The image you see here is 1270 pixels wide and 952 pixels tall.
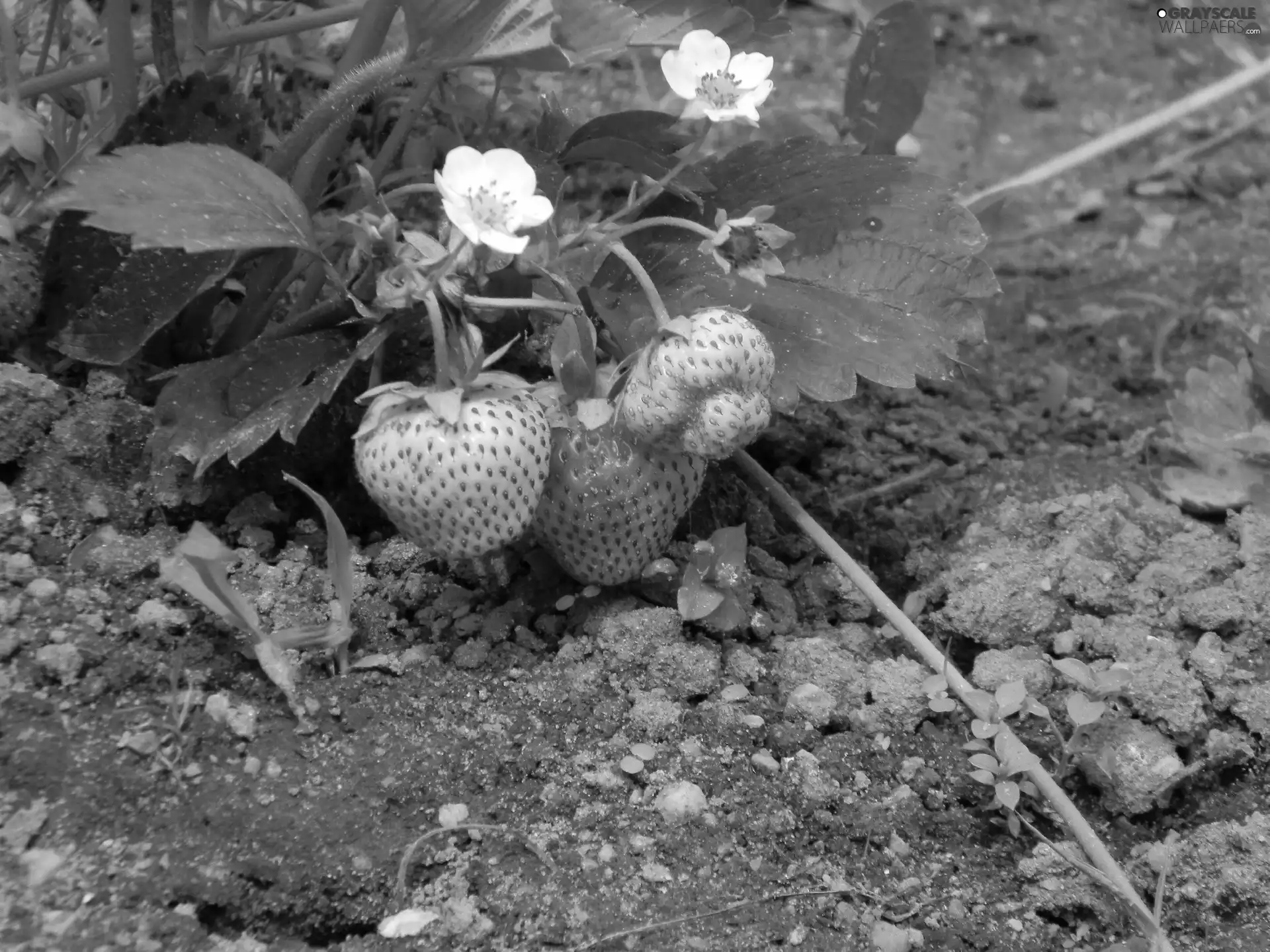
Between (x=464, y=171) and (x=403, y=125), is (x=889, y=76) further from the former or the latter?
(x=464, y=171)

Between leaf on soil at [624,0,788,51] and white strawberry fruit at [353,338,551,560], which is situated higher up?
leaf on soil at [624,0,788,51]

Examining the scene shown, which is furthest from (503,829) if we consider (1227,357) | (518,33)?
(1227,357)

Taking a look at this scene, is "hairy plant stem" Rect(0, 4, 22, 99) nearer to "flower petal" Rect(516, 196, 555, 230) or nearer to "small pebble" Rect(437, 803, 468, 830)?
"flower petal" Rect(516, 196, 555, 230)

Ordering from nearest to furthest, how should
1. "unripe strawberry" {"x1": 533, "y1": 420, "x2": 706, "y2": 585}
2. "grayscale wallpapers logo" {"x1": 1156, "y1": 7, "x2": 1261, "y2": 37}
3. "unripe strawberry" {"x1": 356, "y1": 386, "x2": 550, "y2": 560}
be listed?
"unripe strawberry" {"x1": 356, "y1": 386, "x2": 550, "y2": 560} → "unripe strawberry" {"x1": 533, "y1": 420, "x2": 706, "y2": 585} → "grayscale wallpapers logo" {"x1": 1156, "y1": 7, "x2": 1261, "y2": 37}

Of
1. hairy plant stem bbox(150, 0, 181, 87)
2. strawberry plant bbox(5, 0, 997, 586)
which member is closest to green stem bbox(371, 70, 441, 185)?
strawberry plant bbox(5, 0, 997, 586)

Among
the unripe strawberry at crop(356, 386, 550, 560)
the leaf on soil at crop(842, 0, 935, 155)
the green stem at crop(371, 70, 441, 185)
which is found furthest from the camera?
the leaf on soil at crop(842, 0, 935, 155)

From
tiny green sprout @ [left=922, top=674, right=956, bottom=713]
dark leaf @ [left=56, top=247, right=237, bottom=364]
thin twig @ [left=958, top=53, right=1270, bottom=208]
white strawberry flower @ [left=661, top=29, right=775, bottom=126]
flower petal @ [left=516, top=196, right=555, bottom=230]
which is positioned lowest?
tiny green sprout @ [left=922, top=674, right=956, bottom=713]
